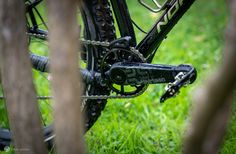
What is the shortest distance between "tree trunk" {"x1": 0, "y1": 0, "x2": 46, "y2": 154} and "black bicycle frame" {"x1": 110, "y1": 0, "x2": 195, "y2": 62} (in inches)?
36.9

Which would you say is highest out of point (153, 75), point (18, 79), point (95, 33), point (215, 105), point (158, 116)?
point (215, 105)

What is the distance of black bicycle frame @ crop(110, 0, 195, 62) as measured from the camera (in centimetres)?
292

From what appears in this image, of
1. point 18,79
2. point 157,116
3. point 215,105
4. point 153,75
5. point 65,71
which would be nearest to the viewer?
point 215,105

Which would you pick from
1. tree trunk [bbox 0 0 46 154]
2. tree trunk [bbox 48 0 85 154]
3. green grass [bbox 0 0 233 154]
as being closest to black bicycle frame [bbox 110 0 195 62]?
green grass [bbox 0 0 233 154]

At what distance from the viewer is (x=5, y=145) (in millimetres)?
3273

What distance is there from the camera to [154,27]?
297 cm

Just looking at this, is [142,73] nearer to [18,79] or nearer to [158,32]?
Answer: [158,32]

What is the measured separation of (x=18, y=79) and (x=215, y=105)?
0.84 meters

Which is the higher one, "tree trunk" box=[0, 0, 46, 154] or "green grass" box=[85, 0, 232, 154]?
"tree trunk" box=[0, 0, 46, 154]

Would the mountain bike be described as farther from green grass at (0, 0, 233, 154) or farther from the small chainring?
green grass at (0, 0, 233, 154)

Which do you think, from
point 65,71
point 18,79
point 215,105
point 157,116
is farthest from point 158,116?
point 215,105

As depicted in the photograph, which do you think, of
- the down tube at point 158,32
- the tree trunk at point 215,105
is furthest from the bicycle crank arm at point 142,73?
the tree trunk at point 215,105

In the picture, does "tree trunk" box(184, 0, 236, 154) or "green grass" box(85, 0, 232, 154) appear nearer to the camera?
"tree trunk" box(184, 0, 236, 154)

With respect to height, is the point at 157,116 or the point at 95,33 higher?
the point at 95,33
